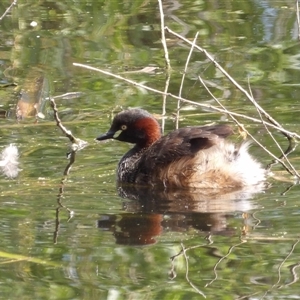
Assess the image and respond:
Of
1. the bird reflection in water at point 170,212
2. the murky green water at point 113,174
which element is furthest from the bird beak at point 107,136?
the bird reflection in water at point 170,212

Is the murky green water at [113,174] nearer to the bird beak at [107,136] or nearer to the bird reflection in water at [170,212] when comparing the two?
the bird reflection in water at [170,212]

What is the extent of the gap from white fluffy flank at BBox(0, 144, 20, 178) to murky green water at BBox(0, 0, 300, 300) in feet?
0.28

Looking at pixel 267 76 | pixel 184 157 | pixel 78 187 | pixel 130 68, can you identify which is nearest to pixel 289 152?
pixel 184 157

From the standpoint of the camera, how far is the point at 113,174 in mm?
7574

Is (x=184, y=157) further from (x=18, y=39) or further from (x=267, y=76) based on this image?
(x=18, y=39)

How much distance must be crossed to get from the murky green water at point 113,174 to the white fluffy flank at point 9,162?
8cm

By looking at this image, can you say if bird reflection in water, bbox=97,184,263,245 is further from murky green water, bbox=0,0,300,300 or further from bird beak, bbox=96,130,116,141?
bird beak, bbox=96,130,116,141

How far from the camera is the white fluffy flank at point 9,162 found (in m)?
7.35

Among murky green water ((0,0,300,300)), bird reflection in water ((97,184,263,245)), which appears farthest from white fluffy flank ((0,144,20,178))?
bird reflection in water ((97,184,263,245))

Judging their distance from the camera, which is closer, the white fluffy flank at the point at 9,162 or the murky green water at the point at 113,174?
the murky green water at the point at 113,174

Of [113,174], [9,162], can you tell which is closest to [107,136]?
[113,174]

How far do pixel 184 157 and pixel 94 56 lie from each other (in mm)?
4073

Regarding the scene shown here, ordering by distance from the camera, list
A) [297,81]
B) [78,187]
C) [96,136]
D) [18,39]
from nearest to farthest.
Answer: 1. [78,187]
2. [96,136]
3. [297,81]
4. [18,39]

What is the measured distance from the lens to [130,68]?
34.2 ft
